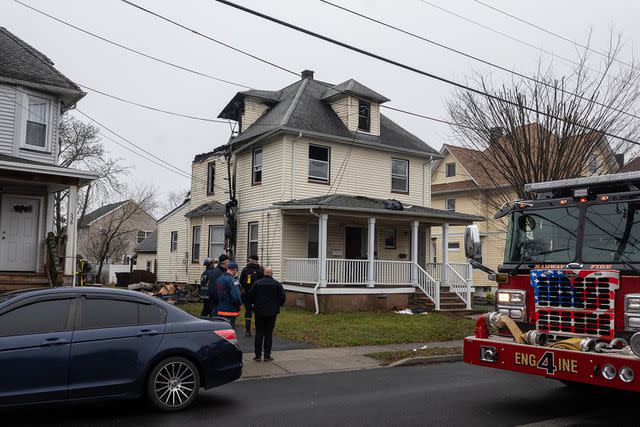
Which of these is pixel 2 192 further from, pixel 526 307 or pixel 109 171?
pixel 109 171

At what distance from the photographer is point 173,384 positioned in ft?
23.3

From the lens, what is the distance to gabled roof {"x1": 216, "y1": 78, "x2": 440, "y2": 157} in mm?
22141

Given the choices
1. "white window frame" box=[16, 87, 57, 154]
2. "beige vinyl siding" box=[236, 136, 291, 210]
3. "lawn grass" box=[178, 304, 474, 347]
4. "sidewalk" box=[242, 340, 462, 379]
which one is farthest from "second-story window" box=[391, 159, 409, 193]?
"white window frame" box=[16, 87, 57, 154]

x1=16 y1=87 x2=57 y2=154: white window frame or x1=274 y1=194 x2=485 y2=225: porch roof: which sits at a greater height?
x1=16 y1=87 x2=57 y2=154: white window frame

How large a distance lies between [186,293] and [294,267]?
5923 millimetres

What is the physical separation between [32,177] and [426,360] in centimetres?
1075

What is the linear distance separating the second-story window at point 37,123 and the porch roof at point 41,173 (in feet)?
6.24

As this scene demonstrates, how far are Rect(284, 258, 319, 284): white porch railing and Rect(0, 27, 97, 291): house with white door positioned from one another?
7.45m

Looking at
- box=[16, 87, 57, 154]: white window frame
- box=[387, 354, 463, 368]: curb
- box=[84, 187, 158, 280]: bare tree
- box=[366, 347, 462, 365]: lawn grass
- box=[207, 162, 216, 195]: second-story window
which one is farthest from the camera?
box=[84, 187, 158, 280]: bare tree

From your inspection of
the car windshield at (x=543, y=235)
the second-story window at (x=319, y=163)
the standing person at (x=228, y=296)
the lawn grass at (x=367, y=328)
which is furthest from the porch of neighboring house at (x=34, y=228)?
the car windshield at (x=543, y=235)

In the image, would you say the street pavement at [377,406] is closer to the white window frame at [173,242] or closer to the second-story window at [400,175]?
the second-story window at [400,175]

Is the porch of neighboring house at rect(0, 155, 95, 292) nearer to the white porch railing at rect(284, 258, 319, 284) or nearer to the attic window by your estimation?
the white porch railing at rect(284, 258, 319, 284)

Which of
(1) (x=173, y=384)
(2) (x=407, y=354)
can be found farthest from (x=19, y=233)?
(1) (x=173, y=384)

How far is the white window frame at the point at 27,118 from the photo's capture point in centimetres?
1744
